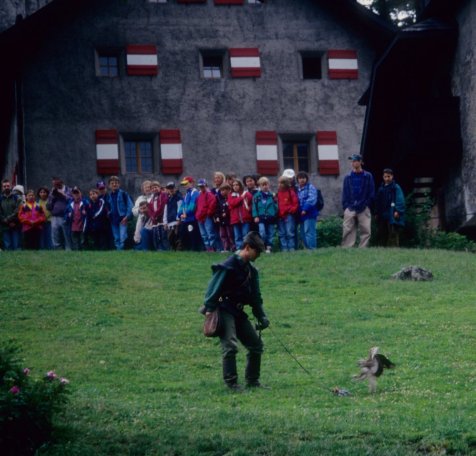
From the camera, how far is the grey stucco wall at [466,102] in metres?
32.5

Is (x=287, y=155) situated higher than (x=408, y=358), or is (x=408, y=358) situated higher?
(x=287, y=155)

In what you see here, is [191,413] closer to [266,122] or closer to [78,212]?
[78,212]

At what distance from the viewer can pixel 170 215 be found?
29.5 meters

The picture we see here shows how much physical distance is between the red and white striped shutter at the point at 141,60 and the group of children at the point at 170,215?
875 centimetres

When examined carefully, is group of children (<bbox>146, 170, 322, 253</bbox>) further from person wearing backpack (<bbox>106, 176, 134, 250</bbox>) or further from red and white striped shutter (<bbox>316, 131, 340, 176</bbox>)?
red and white striped shutter (<bbox>316, 131, 340, 176</bbox>)

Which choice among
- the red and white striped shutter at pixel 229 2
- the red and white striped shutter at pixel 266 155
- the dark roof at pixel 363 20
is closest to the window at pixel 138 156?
the red and white striped shutter at pixel 266 155

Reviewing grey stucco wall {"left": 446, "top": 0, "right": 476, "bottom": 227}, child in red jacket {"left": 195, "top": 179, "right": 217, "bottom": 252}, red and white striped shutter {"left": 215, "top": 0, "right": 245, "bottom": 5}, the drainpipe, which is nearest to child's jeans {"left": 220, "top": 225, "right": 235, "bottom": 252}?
child in red jacket {"left": 195, "top": 179, "right": 217, "bottom": 252}

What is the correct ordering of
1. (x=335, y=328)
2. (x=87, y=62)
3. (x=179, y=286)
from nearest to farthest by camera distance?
(x=335, y=328)
(x=179, y=286)
(x=87, y=62)

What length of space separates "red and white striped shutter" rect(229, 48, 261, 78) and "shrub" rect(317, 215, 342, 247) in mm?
8002

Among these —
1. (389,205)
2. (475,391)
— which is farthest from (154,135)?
(475,391)

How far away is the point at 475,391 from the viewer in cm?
1429

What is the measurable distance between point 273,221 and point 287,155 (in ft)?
38.7

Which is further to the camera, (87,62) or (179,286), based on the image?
(87,62)

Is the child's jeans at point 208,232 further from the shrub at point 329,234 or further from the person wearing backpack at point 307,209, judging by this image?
the shrub at point 329,234
